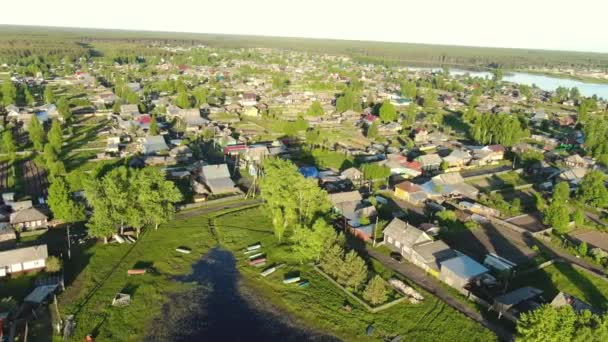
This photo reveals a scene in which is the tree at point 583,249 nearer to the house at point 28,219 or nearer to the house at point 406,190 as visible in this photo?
the house at point 406,190

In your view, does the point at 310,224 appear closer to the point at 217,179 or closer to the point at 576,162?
the point at 217,179

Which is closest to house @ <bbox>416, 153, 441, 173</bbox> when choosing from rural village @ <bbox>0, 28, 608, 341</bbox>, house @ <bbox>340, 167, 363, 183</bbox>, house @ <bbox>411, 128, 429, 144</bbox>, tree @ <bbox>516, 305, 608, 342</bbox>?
rural village @ <bbox>0, 28, 608, 341</bbox>

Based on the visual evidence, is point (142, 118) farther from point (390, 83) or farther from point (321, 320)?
point (390, 83)

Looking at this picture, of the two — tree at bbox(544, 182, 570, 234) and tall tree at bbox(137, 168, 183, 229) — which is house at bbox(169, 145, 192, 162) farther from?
tree at bbox(544, 182, 570, 234)

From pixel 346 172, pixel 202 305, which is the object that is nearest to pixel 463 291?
pixel 202 305

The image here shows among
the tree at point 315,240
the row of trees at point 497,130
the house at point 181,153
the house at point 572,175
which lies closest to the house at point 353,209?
the tree at point 315,240

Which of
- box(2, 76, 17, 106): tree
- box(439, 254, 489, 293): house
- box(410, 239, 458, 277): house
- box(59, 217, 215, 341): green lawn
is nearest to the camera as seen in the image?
box(59, 217, 215, 341): green lawn

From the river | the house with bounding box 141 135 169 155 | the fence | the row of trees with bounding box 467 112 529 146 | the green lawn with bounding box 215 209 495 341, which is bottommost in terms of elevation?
the green lawn with bounding box 215 209 495 341
